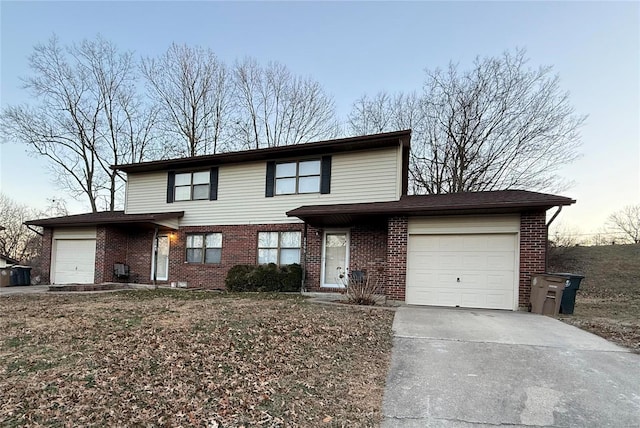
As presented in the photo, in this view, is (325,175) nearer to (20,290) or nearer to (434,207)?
(434,207)

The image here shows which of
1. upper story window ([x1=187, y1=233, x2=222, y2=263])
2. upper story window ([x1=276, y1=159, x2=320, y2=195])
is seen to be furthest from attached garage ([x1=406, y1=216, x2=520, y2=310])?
upper story window ([x1=187, y1=233, x2=222, y2=263])

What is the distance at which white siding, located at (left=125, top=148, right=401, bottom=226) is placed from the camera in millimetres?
11133

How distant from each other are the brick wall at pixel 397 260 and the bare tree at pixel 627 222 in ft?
98.3

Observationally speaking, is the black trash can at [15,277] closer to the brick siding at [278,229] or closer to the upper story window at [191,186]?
the brick siding at [278,229]

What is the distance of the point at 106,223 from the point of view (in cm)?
1328

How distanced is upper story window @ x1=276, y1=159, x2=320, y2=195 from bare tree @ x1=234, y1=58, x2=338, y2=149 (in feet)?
35.4

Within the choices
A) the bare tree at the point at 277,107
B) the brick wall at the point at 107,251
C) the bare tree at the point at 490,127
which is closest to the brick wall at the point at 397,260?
the brick wall at the point at 107,251

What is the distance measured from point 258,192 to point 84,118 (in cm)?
1684

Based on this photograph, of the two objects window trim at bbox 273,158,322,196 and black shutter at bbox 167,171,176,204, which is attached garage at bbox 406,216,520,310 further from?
black shutter at bbox 167,171,176,204

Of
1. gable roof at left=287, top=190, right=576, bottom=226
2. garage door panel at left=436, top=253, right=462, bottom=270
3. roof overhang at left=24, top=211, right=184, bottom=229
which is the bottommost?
garage door panel at left=436, top=253, right=462, bottom=270

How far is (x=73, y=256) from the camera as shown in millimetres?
14430

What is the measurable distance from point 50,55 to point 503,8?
24.6 meters

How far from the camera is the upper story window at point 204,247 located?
13.0 m

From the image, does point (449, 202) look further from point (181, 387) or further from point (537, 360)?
point (181, 387)
